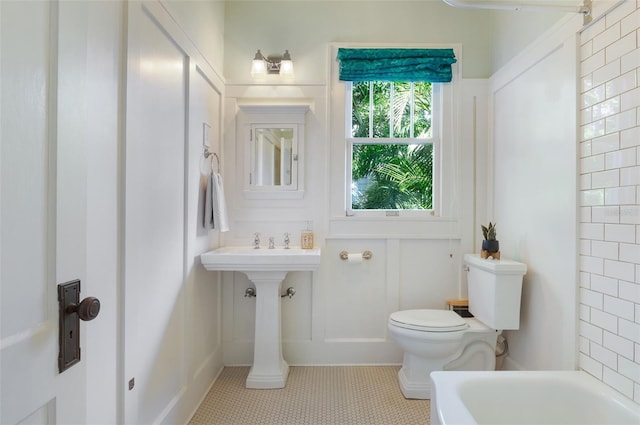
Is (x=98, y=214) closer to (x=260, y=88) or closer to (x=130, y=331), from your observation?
(x=130, y=331)

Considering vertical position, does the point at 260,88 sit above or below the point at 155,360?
above

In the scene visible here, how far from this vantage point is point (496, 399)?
1452 millimetres

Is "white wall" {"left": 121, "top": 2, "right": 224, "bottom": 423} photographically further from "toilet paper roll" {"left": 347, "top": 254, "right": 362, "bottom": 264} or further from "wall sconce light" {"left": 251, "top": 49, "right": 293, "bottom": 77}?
"toilet paper roll" {"left": 347, "top": 254, "right": 362, "bottom": 264}

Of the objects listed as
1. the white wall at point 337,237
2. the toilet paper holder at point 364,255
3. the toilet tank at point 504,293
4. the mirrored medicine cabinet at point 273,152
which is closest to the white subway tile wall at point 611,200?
the toilet tank at point 504,293

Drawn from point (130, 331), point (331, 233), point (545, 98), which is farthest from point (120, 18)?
point (545, 98)

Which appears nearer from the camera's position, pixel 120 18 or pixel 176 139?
pixel 120 18

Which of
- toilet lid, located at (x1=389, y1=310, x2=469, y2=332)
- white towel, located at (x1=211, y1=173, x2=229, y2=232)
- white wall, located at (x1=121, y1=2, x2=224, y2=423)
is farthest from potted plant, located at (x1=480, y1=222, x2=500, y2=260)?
white wall, located at (x1=121, y1=2, x2=224, y2=423)

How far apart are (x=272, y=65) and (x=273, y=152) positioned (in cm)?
64

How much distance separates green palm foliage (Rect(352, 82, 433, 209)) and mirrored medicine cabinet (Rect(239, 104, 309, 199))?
0.46 metres

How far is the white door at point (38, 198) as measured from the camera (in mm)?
562

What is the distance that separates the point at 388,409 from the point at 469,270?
106 centimetres

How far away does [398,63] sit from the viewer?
2469mm

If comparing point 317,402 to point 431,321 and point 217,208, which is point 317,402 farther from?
point 217,208

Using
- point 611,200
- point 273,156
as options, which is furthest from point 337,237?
point 611,200
